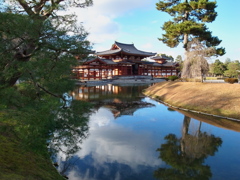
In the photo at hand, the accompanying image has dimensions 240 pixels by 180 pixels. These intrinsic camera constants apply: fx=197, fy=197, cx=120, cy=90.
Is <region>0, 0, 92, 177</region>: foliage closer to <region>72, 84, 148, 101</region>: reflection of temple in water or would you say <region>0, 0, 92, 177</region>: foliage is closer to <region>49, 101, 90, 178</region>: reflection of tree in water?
<region>49, 101, 90, 178</region>: reflection of tree in water

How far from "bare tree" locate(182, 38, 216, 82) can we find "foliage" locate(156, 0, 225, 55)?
303 cm

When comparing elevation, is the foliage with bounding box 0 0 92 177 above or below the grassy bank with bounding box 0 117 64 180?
above

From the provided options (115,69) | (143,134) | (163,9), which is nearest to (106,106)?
(143,134)

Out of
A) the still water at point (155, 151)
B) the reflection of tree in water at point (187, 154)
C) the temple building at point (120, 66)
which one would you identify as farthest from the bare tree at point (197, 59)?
the temple building at point (120, 66)

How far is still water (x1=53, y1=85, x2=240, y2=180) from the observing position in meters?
7.77

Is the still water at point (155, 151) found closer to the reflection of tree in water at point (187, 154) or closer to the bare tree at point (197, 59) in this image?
the reflection of tree in water at point (187, 154)

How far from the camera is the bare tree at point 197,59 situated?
2778cm

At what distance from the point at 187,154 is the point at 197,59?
846 inches

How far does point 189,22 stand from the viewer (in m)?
30.8

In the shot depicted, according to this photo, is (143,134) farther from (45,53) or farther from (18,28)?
(18,28)

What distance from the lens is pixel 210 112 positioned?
17125 millimetres

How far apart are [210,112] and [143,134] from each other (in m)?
7.98

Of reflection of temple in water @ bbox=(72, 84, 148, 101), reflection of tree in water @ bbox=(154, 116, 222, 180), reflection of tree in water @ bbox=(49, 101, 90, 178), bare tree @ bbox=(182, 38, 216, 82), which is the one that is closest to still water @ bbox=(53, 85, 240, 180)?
reflection of tree in water @ bbox=(154, 116, 222, 180)

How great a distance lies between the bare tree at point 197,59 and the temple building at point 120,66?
22.5 m
